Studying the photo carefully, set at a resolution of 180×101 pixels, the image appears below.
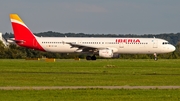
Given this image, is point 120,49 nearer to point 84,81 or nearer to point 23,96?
point 84,81

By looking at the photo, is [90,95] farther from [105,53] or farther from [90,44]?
[90,44]

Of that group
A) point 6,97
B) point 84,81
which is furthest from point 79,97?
point 84,81

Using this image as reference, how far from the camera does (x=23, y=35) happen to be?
81812 mm

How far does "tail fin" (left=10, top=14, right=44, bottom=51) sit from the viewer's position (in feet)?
267

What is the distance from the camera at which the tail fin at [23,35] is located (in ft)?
267

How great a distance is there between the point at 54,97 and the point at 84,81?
10.8 metres

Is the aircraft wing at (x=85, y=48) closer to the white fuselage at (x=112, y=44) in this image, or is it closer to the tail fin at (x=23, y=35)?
the white fuselage at (x=112, y=44)

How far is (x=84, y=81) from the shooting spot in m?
36.1

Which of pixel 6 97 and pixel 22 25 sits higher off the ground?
pixel 22 25

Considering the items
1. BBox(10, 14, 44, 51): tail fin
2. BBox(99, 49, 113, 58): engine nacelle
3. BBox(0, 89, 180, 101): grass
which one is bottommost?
BBox(0, 89, 180, 101): grass

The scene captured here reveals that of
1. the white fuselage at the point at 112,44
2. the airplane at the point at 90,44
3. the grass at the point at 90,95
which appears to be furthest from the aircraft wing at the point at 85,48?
the grass at the point at 90,95

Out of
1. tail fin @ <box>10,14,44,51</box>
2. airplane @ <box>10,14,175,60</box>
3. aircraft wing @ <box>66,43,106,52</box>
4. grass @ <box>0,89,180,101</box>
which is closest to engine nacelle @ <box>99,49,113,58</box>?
airplane @ <box>10,14,175,60</box>

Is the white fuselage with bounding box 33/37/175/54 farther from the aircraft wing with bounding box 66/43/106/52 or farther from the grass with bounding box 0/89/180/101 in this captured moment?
the grass with bounding box 0/89/180/101

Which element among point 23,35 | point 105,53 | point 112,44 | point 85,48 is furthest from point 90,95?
point 23,35
